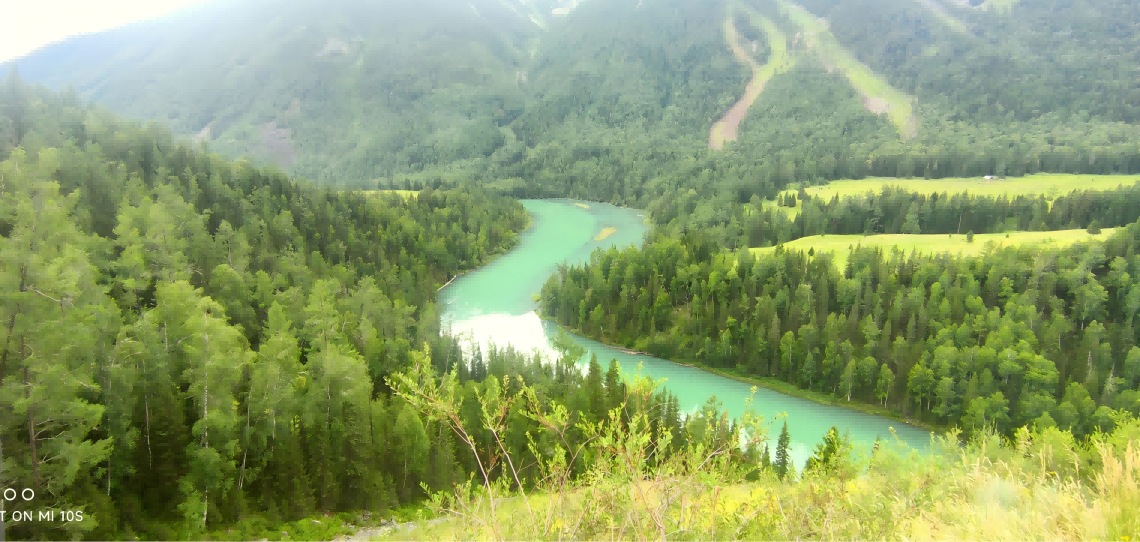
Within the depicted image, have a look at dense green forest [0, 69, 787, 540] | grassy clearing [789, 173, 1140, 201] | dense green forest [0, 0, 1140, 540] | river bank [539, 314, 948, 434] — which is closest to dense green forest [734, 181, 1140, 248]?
dense green forest [0, 0, 1140, 540]

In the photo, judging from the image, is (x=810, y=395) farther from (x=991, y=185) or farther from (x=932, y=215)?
(x=991, y=185)

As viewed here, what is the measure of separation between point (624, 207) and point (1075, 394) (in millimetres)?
116354

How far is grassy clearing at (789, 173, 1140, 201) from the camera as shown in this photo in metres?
106

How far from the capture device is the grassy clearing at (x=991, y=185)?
106m

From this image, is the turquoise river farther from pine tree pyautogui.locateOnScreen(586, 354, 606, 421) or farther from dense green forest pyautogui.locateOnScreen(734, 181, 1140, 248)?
dense green forest pyautogui.locateOnScreen(734, 181, 1140, 248)

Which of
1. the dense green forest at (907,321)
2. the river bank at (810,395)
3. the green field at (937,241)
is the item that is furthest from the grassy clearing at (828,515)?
the green field at (937,241)

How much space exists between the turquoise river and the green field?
94.9ft

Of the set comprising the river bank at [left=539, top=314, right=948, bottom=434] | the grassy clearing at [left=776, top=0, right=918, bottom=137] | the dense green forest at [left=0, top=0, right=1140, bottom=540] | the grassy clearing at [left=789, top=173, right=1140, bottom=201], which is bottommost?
the river bank at [left=539, top=314, right=948, bottom=434]

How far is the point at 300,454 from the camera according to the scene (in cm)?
3328

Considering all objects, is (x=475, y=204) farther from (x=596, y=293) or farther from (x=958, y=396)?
(x=958, y=396)

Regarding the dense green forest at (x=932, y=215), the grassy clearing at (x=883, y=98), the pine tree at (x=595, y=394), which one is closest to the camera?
the pine tree at (x=595, y=394)

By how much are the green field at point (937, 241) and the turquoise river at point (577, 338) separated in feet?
94.9

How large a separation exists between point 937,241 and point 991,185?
46576mm

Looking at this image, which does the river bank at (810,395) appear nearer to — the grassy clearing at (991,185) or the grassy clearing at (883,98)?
the grassy clearing at (991,185)
